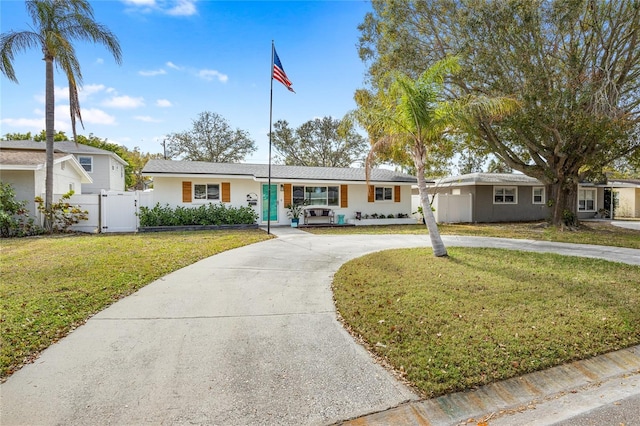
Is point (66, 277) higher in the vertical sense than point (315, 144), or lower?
lower

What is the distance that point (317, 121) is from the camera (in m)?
36.2

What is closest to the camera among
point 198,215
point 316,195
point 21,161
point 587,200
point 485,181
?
point 21,161

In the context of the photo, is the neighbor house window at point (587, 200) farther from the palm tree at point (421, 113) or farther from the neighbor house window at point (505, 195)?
the palm tree at point (421, 113)

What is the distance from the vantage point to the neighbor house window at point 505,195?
21.5 metres

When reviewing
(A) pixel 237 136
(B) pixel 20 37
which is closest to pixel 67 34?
(B) pixel 20 37

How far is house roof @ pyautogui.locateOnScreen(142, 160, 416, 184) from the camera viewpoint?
601 inches

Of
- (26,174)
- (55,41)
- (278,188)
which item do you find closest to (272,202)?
(278,188)

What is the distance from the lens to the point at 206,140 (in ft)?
118

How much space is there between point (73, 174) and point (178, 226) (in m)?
7.21

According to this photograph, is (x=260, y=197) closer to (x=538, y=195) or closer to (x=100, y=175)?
(x=100, y=175)

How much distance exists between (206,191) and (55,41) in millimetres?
7738

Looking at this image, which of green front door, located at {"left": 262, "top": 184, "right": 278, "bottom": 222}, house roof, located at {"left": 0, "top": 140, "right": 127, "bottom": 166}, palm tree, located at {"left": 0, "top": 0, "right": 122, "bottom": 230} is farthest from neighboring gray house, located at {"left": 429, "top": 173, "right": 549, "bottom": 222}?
house roof, located at {"left": 0, "top": 140, "right": 127, "bottom": 166}

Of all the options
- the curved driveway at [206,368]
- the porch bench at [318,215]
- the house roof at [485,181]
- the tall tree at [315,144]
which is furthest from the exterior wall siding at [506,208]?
the curved driveway at [206,368]

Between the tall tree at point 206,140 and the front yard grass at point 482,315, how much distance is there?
1265 inches
